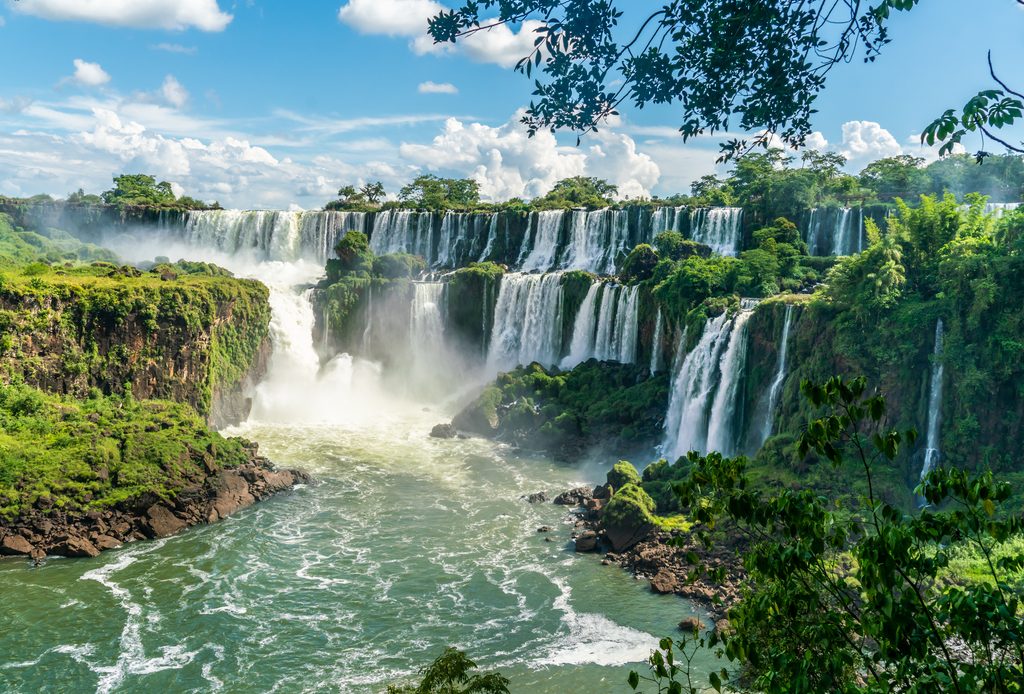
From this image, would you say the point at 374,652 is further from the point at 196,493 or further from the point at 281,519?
the point at 196,493

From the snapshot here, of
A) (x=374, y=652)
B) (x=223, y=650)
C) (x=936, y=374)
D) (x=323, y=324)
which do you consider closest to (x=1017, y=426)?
(x=936, y=374)

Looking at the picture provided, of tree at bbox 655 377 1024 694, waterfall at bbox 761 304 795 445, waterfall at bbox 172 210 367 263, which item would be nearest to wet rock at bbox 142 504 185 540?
waterfall at bbox 761 304 795 445

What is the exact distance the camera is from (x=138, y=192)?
59.4 metres

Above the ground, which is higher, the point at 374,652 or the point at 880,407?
the point at 880,407

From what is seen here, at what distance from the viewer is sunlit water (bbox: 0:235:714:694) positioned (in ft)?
49.0

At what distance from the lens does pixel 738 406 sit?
86.4 ft

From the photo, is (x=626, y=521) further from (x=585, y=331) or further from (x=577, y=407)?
(x=585, y=331)

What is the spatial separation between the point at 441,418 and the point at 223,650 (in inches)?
837

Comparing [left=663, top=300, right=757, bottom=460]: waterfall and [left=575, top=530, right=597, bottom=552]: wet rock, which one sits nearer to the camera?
[left=575, top=530, right=597, bottom=552]: wet rock

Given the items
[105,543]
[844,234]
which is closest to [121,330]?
[105,543]

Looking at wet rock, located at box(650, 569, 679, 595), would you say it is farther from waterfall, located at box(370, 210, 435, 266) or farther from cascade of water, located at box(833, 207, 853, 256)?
waterfall, located at box(370, 210, 435, 266)

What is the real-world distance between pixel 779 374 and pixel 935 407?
4.90 metres

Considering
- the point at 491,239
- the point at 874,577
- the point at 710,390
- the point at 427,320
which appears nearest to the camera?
the point at 874,577

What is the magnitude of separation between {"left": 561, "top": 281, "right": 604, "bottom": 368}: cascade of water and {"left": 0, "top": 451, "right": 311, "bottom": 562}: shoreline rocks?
15246mm
